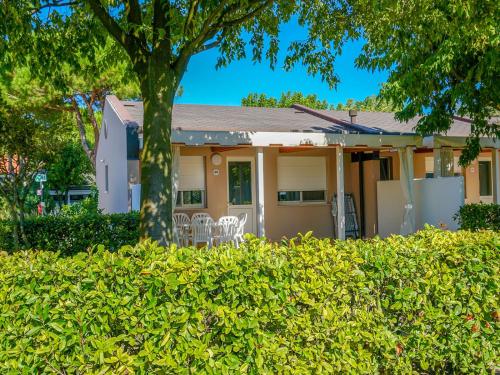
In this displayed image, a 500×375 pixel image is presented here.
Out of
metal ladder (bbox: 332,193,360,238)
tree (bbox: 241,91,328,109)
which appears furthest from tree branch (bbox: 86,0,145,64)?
tree (bbox: 241,91,328,109)

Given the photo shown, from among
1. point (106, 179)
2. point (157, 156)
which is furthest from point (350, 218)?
point (157, 156)

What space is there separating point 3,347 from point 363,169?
14.7 meters

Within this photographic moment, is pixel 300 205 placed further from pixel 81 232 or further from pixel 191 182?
pixel 81 232

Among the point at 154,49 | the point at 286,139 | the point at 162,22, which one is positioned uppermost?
the point at 162,22

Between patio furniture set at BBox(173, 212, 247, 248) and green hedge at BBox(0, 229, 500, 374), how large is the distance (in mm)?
7927

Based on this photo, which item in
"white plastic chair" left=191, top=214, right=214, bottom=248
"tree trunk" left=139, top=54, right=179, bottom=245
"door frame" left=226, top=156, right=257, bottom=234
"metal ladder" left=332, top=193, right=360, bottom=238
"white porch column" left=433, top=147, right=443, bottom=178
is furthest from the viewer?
"metal ladder" left=332, top=193, right=360, bottom=238

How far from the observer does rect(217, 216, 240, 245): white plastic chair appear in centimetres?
1211

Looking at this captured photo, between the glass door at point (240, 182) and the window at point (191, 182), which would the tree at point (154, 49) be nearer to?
the window at point (191, 182)

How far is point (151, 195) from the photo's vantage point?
17.9ft

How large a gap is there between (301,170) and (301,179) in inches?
11.5

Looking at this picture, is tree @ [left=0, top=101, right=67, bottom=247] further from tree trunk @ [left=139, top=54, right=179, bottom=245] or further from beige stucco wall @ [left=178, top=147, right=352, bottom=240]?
tree trunk @ [left=139, top=54, right=179, bottom=245]

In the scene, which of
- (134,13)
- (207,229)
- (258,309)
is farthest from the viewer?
(207,229)

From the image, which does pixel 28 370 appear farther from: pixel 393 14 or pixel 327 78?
pixel 327 78

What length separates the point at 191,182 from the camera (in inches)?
561
